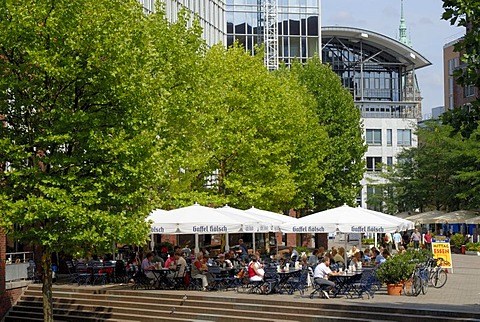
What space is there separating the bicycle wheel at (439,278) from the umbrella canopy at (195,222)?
7.05 meters

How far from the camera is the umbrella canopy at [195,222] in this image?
92.5 feet

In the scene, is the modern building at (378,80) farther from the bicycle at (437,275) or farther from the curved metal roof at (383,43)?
the bicycle at (437,275)

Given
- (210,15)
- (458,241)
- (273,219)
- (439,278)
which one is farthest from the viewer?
(210,15)

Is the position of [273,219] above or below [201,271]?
above

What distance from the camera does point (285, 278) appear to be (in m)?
27.4

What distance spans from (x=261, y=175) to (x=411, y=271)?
641 inches

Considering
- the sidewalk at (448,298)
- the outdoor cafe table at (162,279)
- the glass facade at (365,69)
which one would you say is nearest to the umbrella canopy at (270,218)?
the outdoor cafe table at (162,279)

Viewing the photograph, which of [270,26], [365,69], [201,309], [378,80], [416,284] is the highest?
[270,26]

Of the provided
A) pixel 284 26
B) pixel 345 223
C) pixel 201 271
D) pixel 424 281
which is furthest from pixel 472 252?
pixel 284 26

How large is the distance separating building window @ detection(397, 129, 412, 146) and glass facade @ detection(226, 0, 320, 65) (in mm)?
15380

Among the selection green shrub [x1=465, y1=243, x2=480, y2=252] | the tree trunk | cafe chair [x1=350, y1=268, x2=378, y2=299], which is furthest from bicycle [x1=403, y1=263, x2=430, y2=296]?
green shrub [x1=465, y1=243, x2=480, y2=252]

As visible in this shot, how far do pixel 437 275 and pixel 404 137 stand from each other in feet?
251

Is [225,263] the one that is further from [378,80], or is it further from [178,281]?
[378,80]

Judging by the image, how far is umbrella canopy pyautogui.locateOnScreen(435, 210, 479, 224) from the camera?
5606cm
